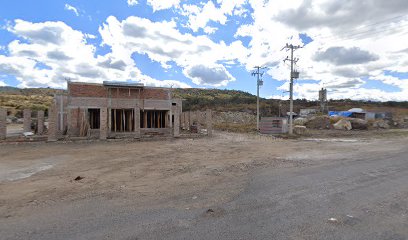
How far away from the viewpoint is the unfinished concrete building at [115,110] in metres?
26.3

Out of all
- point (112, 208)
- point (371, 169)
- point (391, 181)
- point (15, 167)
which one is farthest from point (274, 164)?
point (15, 167)

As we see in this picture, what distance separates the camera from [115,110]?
1120 inches

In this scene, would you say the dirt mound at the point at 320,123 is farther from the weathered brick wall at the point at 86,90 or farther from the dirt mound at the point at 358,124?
the weathered brick wall at the point at 86,90

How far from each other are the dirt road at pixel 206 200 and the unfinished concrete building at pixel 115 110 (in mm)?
13808

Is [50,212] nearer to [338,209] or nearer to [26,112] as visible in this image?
[338,209]

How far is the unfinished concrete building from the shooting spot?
26.3 m

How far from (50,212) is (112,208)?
→ 1.23m

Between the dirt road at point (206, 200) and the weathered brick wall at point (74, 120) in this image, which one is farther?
the weathered brick wall at point (74, 120)

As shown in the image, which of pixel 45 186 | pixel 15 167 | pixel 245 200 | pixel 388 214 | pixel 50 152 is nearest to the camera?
pixel 388 214

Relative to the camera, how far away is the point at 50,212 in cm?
641

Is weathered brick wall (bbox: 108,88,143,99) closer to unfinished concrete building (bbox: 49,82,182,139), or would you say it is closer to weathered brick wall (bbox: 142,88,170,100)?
unfinished concrete building (bbox: 49,82,182,139)

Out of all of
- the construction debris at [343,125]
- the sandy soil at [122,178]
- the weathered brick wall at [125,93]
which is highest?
the weathered brick wall at [125,93]

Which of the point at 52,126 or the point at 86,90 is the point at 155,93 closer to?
the point at 86,90

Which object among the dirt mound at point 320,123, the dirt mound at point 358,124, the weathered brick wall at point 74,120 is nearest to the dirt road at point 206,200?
the weathered brick wall at point 74,120
